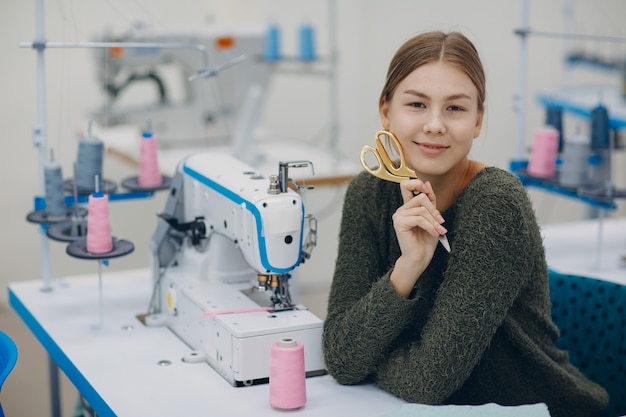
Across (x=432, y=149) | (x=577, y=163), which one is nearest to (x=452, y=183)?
(x=432, y=149)

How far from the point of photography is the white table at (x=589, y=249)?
2.87m

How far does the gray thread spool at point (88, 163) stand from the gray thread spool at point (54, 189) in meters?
0.10

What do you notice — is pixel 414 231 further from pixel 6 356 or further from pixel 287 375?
pixel 6 356

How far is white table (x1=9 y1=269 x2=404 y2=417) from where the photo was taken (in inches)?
73.0

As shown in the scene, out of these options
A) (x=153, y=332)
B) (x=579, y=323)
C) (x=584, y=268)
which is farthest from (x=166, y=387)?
(x=584, y=268)

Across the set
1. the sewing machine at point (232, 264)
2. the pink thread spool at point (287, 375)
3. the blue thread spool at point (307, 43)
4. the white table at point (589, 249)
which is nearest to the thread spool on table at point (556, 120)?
the white table at point (589, 249)

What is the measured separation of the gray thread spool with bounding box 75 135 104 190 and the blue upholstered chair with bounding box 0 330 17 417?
2.36 ft

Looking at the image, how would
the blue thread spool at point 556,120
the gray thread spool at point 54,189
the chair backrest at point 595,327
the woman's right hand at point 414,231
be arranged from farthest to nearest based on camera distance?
the blue thread spool at point 556,120 → the gray thread spool at point 54,189 → the chair backrest at point 595,327 → the woman's right hand at point 414,231

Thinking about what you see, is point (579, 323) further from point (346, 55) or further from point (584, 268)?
point (346, 55)

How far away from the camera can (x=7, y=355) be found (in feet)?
6.31

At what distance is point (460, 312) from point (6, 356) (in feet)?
2.94

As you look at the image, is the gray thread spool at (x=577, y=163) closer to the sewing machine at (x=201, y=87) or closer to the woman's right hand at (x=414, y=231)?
the woman's right hand at (x=414, y=231)

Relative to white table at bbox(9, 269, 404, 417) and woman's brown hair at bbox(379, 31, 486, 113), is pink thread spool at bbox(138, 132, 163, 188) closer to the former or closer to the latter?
white table at bbox(9, 269, 404, 417)

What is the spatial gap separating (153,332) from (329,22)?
4108 millimetres
